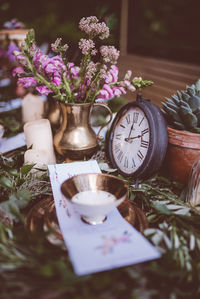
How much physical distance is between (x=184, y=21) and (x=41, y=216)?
339 centimetres

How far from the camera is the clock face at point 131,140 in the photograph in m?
1.04

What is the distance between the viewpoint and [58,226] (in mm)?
767

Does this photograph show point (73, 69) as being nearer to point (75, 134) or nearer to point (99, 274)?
point (75, 134)

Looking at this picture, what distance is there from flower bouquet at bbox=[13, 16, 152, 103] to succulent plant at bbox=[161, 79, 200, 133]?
5.1 inches

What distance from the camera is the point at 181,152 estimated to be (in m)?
1.05

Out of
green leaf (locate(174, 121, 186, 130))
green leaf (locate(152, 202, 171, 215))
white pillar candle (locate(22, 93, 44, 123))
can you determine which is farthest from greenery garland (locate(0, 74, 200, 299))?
white pillar candle (locate(22, 93, 44, 123))

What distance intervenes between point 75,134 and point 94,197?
43cm

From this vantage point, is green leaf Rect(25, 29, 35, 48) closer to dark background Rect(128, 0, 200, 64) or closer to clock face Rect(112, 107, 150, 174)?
clock face Rect(112, 107, 150, 174)

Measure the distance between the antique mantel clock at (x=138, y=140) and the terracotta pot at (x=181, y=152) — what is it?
0.18ft

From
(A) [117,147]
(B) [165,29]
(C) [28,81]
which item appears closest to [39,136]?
(C) [28,81]

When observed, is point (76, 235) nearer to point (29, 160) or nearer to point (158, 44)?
point (29, 160)

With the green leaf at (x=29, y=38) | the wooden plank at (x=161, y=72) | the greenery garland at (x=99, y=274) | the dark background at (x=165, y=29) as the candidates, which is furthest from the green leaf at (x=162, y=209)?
the dark background at (x=165, y=29)

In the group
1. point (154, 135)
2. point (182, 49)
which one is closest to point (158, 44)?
point (182, 49)

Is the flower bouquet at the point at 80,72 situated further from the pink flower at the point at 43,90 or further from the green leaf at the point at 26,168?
the green leaf at the point at 26,168
